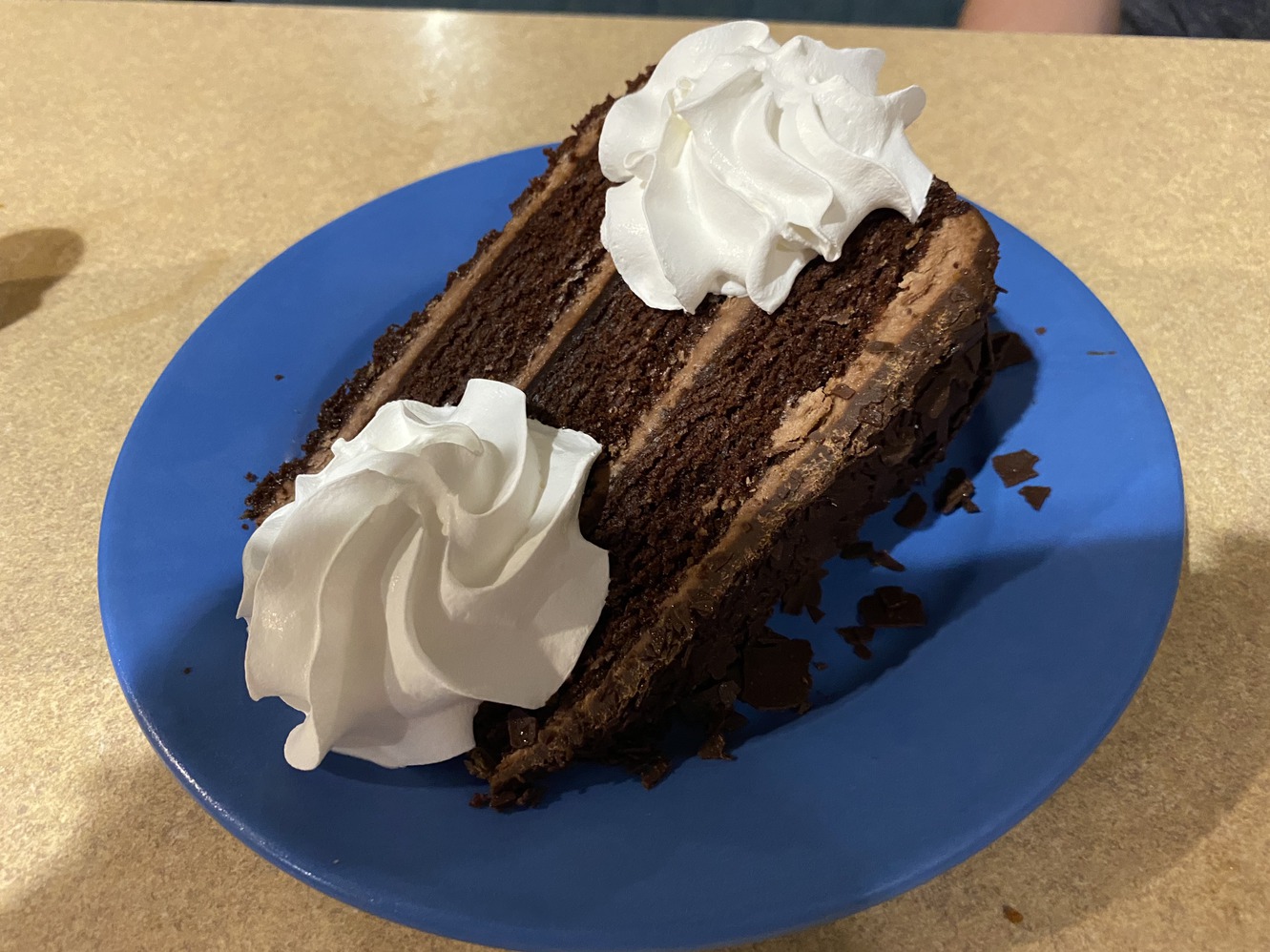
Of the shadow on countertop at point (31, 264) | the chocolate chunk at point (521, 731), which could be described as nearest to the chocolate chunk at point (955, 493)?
the chocolate chunk at point (521, 731)

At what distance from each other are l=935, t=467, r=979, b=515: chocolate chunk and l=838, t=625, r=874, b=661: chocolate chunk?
0.31 m

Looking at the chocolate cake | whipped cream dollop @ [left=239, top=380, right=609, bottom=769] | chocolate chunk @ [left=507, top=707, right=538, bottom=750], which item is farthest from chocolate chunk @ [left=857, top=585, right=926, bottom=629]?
chocolate chunk @ [left=507, top=707, right=538, bottom=750]

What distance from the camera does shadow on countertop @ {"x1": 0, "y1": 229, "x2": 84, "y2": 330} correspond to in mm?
2275

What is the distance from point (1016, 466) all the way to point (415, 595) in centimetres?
116

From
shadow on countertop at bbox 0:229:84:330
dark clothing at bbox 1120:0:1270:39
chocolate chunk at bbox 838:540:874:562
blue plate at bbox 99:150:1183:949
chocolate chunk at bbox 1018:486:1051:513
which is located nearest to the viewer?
blue plate at bbox 99:150:1183:949

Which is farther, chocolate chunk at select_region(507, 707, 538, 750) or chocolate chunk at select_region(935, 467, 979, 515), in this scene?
chocolate chunk at select_region(935, 467, 979, 515)

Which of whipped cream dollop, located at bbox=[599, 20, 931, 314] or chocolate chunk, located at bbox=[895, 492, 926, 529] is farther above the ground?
whipped cream dollop, located at bbox=[599, 20, 931, 314]

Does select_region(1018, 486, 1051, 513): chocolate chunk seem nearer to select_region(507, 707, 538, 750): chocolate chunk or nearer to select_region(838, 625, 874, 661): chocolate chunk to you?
select_region(838, 625, 874, 661): chocolate chunk

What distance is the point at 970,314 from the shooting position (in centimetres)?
142

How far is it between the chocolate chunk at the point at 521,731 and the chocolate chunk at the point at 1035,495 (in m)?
1.00

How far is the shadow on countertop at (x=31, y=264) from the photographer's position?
2.28 meters

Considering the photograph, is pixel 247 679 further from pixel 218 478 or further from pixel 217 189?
pixel 217 189

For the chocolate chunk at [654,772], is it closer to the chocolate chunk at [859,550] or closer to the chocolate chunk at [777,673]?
the chocolate chunk at [777,673]

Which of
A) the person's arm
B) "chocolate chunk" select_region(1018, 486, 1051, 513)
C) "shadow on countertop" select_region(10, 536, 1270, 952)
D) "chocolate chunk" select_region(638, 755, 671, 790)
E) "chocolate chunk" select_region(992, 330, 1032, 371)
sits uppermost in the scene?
the person's arm
